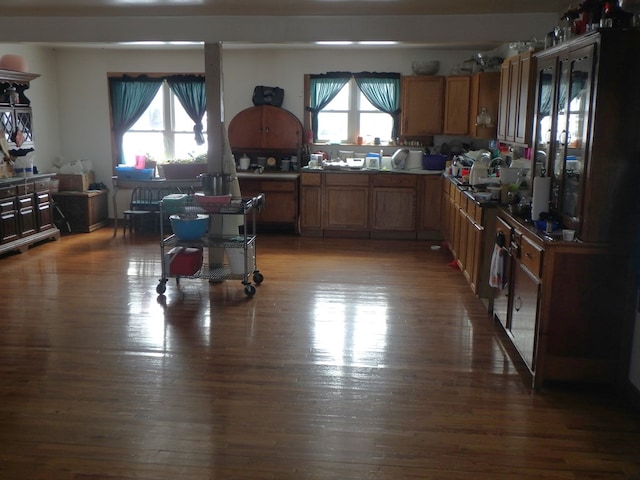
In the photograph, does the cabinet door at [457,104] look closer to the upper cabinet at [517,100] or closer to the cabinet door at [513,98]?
the upper cabinet at [517,100]

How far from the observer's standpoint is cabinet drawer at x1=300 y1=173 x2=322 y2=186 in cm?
796

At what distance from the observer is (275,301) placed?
5.22 meters

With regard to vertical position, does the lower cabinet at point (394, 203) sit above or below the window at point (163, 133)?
below

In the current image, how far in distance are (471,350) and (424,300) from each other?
3.79 ft

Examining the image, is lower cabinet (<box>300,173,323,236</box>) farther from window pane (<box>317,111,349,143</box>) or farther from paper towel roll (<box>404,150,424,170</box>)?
paper towel roll (<box>404,150,424,170</box>)

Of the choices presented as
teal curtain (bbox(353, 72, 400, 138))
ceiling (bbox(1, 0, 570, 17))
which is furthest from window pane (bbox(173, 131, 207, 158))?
ceiling (bbox(1, 0, 570, 17))

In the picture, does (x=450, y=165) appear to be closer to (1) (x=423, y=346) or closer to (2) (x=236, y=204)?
(2) (x=236, y=204)

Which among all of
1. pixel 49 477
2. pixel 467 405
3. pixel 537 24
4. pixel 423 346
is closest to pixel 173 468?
pixel 49 477

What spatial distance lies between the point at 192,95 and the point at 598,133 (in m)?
6.39

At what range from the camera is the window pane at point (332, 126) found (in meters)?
8.58

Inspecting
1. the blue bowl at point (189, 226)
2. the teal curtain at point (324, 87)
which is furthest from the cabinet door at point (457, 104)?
the blue bowl at point (189, 226)

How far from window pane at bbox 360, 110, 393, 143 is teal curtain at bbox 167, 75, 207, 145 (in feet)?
7.22

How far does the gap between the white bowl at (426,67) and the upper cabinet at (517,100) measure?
191 centimetres

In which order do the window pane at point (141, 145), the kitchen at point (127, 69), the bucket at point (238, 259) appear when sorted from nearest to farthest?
the bucket at point (238, 259) → the kitchen at point (127, 69) → the window pane at point (141, 145)
